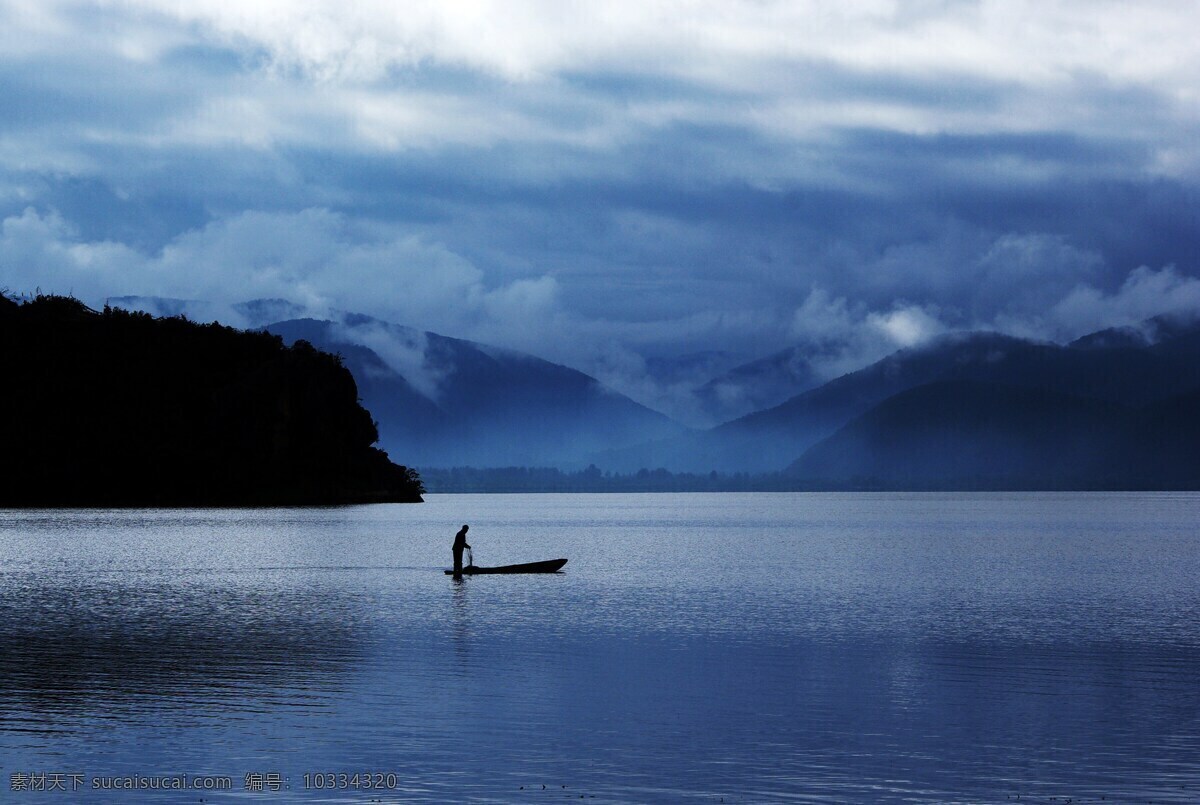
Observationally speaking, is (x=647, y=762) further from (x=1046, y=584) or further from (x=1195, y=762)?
(x=1046, y=584)

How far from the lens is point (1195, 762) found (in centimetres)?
3434

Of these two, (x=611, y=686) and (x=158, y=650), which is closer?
(x=611, y=686)

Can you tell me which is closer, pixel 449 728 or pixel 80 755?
pixel 80 755

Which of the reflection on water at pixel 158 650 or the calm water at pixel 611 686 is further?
the reflection on water at pixel 158 650

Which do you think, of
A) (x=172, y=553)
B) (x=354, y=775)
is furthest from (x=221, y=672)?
(x=172, y=553)

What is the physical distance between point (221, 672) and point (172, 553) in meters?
90.8

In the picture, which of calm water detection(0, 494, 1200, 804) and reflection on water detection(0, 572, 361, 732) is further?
reflection on water detection(0, 572, 361, 732)

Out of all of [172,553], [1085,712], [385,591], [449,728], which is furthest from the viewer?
[172,553]

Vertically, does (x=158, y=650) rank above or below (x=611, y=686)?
above

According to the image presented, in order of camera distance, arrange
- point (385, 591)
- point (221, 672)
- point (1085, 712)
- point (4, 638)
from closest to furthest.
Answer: point (1085, 712), point (221, 672), point (4, 638), point (385, 591)

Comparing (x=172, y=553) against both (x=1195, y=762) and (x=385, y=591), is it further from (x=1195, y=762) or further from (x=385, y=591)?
(x=1195, y=762)

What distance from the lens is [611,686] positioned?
47.1 m

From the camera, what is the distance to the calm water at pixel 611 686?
109ft

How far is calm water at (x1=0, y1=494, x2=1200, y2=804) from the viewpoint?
1310 inches
